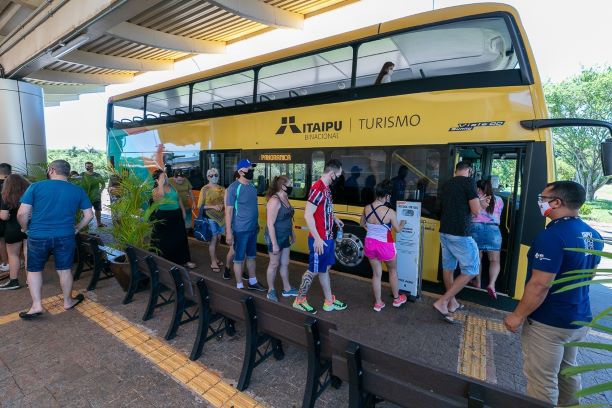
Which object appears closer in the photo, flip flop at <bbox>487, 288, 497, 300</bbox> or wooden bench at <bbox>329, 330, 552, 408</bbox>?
wooden bench at <bbox>329, 330, 552, 408</bbox>

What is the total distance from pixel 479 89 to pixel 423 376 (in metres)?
3.53

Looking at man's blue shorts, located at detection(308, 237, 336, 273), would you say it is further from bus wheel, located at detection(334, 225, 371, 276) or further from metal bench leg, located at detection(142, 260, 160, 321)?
metal bench leg, located at detection(142, 260, 160, 321)

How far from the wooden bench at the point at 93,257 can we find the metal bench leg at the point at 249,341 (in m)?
3.28

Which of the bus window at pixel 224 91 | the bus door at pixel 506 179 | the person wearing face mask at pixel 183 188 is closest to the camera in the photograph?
the bus door at pixel 506 179

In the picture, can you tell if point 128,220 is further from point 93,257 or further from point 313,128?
point 313,128

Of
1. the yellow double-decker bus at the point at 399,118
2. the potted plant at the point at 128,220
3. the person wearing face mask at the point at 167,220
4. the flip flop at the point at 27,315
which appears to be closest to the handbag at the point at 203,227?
the person wearing face mask at the point at 167,220

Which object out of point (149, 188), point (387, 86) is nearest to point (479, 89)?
point (387, 86)

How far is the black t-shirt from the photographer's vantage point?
12.2 ft

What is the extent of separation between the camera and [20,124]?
875cm

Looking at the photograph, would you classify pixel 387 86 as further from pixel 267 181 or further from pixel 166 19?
pixel 166 19

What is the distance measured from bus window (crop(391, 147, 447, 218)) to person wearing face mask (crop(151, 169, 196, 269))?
3342mm

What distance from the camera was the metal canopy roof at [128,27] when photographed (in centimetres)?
608

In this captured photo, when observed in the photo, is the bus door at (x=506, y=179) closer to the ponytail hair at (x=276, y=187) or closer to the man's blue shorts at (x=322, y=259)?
the man's blue shorts at (x=322, y=259)

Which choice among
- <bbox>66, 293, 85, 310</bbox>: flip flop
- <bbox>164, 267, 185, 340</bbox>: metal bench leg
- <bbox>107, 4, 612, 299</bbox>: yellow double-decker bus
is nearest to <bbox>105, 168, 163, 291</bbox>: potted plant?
<bbox>66, 293, 85, 310</bbox>: flip flop
